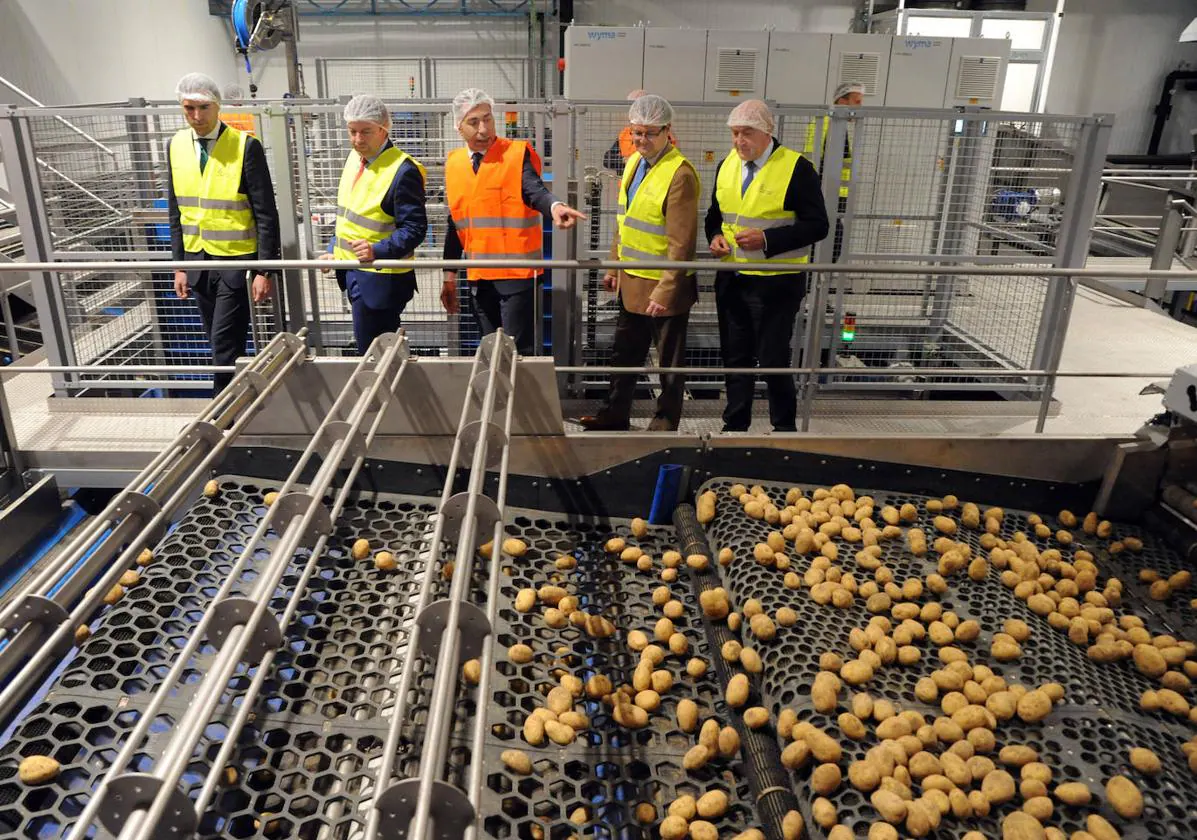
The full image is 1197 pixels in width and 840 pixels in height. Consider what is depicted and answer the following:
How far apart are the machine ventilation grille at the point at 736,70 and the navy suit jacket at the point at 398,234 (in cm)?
233

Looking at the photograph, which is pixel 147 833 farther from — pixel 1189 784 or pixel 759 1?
pixel 759 1

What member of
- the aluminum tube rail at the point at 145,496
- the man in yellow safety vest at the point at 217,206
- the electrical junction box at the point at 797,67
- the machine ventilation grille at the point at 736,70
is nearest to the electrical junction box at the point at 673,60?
the machine ventilation grille at the point at 736,70

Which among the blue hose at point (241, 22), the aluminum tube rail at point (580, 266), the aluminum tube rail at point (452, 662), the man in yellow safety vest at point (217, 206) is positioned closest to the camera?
the aluminum tube rail at point (452, 662)

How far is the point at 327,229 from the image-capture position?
191 inches

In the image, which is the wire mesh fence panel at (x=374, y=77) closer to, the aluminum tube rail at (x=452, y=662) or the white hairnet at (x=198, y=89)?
the white hairnet at (x=198, y=89)

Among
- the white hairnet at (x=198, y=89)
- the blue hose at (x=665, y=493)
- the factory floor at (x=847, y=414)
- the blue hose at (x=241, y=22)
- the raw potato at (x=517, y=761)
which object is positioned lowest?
the factory floor at (x=847, y=414)

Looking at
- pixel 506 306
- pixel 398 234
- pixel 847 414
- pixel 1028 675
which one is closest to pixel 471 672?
pixel 1028 675

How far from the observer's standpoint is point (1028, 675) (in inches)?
72.8

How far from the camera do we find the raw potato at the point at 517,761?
1.59m

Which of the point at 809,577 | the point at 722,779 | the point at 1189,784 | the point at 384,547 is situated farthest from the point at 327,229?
the point at 1189,784

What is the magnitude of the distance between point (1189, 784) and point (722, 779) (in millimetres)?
872

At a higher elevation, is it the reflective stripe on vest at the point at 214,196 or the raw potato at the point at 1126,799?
the reflective stripe on vest at the point at 214,196

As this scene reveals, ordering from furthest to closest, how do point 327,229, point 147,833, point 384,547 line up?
point 327,229 < point 384,547 < point 147,833

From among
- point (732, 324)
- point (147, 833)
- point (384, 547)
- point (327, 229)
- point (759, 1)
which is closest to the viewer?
point (147, 833)
